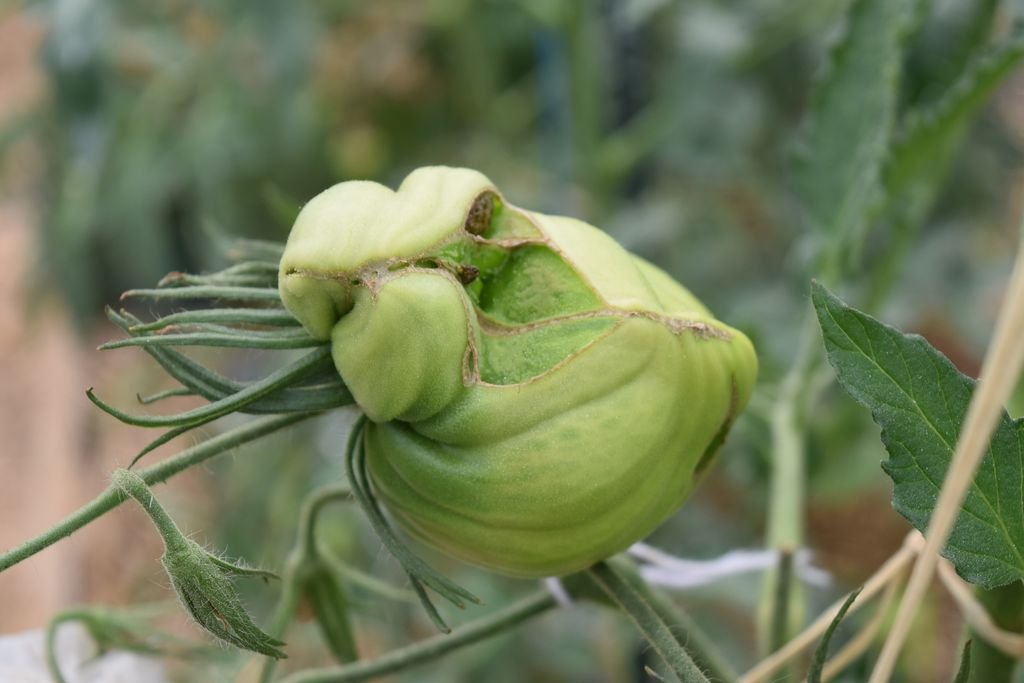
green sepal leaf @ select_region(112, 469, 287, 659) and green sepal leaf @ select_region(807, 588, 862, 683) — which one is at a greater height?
green sepal leaf @ select_region(112, 469, 287, 659)

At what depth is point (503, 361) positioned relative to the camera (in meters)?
0.32

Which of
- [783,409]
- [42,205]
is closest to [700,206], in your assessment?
[783,409]

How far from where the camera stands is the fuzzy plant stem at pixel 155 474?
282 millimetres

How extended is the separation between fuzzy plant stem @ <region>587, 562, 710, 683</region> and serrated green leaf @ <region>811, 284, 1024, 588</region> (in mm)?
82

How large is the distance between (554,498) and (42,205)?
4.14 feet

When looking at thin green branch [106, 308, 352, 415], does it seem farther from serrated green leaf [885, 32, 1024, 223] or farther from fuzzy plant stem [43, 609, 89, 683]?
serrated green leaf [885, 32, 1024, 223]

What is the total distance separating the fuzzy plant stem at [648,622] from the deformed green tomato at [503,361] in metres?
0.03

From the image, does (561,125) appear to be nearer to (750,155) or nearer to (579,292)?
(750,155)

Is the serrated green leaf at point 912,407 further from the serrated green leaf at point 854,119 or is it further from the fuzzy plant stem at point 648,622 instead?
the serrated green leaf at point 854,119

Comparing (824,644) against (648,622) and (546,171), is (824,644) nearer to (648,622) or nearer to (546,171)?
(648,622)

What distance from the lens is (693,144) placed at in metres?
1.10

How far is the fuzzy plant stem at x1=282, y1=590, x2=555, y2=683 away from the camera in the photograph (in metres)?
0.41

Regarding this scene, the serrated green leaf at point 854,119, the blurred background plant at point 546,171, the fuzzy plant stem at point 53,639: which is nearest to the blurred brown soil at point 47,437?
the blurred background plant at point 546,171

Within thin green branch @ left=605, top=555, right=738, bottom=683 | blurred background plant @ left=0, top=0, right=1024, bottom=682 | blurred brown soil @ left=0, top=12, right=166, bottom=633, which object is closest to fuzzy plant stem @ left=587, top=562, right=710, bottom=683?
thin green branch @ left=605, top=555, right=738, bottom=683
